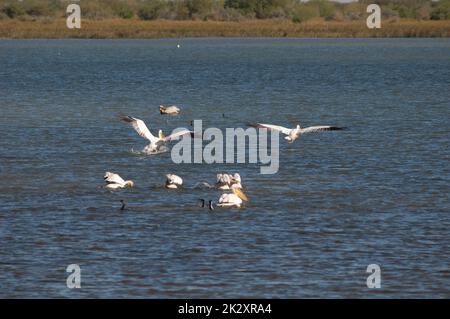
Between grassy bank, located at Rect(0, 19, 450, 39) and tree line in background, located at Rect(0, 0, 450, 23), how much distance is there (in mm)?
3744

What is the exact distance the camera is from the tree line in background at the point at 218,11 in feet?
461

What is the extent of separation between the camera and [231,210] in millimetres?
19797

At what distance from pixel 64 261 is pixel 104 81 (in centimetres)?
4203

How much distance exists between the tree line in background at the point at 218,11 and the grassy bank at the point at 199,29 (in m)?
3.74

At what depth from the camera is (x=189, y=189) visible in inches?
861

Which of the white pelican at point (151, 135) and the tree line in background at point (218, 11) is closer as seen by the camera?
the white pelican at point (151, 135)

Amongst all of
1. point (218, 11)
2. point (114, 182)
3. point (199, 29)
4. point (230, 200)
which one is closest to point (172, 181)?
point (114, 182)

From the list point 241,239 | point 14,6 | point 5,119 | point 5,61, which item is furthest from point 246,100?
point 14,6

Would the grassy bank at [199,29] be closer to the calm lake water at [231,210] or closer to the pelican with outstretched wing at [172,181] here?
the calm lake water at [231,210]

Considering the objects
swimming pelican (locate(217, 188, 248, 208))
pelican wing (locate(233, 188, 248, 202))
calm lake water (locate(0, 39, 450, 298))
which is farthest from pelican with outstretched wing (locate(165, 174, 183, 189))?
swimming pelican (locate(217, 188, 248, 208))

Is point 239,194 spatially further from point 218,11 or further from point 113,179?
point 218,11

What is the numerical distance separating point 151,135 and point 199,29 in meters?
105

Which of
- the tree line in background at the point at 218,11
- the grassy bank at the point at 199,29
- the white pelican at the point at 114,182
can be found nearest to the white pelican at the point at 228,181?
the white pelican at the point at 114,182

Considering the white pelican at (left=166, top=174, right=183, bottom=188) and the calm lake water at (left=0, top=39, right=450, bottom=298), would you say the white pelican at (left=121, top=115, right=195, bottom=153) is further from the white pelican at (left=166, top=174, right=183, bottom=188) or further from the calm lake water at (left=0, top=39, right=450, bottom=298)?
the white pelican at (left=166, top=174, right=183, bottom=188)
